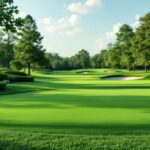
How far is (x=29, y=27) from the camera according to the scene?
71.8 meters

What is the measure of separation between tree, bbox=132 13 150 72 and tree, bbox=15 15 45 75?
748 inches

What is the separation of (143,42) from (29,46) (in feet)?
72.0

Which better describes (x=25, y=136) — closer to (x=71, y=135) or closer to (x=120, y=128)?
(x=71, y=135)

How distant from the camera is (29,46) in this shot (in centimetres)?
7019

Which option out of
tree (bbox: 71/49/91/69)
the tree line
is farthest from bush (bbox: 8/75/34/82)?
tree (bbox: 71/49/91/69)

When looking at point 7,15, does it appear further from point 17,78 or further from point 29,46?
point 29,46

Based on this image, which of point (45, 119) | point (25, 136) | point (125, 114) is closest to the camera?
point (25, 136)

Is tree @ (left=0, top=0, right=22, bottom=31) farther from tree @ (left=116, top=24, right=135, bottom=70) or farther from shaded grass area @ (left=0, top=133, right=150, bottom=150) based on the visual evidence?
tree @ (left=116, top=24, right=135, bottom=70)

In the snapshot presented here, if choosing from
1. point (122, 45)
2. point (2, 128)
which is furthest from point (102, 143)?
point (122, 45)

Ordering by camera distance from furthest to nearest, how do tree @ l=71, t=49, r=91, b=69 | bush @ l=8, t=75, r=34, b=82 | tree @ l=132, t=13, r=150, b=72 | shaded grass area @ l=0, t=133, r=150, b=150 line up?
tree @ l=71, t=49, r=91, b=69 < tree @ l=132, t=13, r=150, b=72 < bush @ l=8, t=75, r=34, b=82 < shaded grass area @ l=0, t=133, r=150, b=150

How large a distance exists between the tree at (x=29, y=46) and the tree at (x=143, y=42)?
1899 centimetres

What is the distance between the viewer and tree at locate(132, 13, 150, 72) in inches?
2653

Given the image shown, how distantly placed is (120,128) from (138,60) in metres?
62.0

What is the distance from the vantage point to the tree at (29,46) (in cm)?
7062
